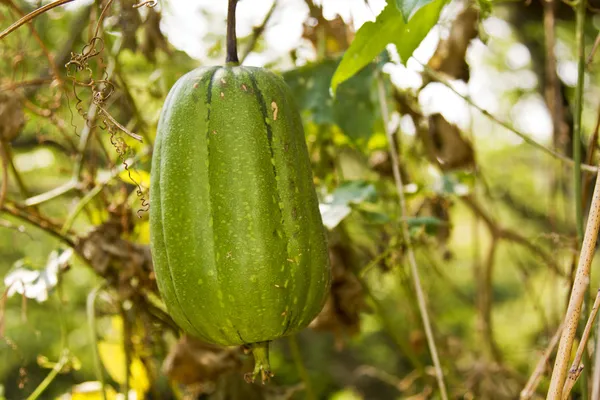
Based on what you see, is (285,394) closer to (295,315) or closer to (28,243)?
(295,315)

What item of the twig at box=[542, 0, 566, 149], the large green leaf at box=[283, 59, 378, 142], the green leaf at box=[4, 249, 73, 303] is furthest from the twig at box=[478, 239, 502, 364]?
the green leaf at box=[4, 249, 73, 303]

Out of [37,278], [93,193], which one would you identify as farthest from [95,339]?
[93,193]

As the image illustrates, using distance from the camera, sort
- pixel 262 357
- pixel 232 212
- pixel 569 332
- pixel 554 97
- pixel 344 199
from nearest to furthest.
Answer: pixel 569 332 → pixel 232 212 → pixel 262 357 → pixel 344 199 → pixel 554 97

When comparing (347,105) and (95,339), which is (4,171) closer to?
(95,339)

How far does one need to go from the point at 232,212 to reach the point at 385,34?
38cm

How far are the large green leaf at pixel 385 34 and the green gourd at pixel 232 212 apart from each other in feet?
0.45

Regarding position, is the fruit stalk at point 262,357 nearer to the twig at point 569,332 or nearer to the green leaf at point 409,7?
the twig at point 569,332

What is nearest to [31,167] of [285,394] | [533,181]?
[285,394]

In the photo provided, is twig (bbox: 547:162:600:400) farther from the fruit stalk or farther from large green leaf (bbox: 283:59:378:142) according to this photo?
large green leaf (bbox: 283:59:378:142)

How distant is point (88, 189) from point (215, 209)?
872 mm

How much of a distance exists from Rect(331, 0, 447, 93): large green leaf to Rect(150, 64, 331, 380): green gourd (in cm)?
14

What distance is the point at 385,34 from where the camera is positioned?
104cm

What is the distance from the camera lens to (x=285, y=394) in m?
1.62

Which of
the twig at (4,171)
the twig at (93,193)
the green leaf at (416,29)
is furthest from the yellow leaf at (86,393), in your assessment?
the green leaf at (416,29)
